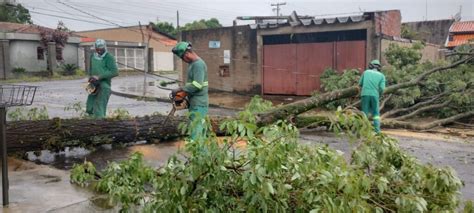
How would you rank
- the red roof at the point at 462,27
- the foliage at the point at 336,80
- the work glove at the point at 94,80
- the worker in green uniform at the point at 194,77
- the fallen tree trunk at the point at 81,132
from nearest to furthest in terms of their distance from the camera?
1. the worker in green uniform at the point at 194,77
2. the fallen tree trunk at the point at 81,132
3. the work glove at the point at 94,80
4. the foliage at the point at 336,80
5. the red roof at the point at 462,27

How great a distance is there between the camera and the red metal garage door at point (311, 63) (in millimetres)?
15664

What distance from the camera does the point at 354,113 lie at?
10.8 feet

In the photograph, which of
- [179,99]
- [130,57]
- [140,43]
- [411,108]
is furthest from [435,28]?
[179,99]

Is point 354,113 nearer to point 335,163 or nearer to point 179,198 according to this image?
point 335,163

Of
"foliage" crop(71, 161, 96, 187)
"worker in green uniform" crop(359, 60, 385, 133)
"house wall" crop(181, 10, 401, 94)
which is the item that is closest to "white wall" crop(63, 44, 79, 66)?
"house wall" crop(181, 10, 401, 94)

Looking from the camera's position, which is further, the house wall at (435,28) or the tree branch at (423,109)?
the house wall at (435,28)

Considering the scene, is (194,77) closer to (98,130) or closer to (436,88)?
(98,130)

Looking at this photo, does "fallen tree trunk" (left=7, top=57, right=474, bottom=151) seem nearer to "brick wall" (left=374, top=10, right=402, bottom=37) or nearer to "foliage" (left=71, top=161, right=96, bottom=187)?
"foliage" (left=71, top=161, right=96, bottom=187)

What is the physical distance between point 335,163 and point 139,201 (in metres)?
Result: 1.43

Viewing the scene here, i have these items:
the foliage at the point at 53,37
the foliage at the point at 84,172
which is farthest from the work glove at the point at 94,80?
the foliage at the point at 53,37

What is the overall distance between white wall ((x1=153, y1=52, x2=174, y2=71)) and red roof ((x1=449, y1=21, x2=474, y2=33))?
81.1 feet

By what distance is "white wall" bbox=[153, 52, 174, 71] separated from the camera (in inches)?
1720

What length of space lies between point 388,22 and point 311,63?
2806 mm

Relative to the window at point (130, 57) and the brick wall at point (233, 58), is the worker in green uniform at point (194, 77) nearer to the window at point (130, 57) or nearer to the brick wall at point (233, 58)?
the brick wall at point (233, 58)
